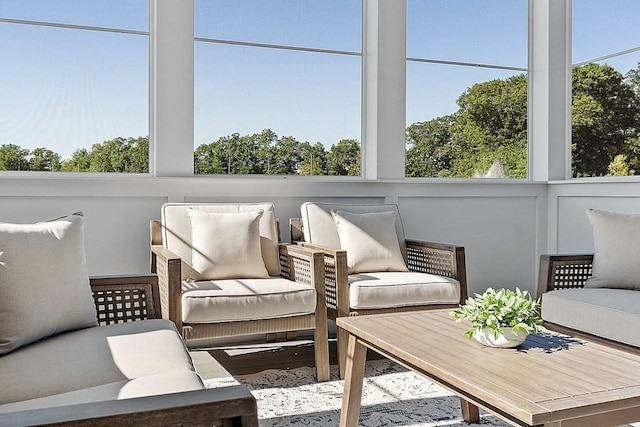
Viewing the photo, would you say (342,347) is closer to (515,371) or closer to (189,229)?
(189,229)

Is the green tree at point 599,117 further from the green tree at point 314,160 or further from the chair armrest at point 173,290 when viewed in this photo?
the chair armrest at point 173,290

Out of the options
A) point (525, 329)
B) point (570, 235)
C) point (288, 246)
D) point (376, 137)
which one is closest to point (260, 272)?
point (288, 246)

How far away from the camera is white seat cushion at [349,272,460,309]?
3037mm

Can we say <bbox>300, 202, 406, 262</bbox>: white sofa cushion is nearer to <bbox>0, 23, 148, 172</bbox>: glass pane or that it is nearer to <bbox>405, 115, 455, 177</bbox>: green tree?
<bbox>405, 115, 455, 177</bbox>: green tree

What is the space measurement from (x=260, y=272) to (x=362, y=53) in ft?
6.01

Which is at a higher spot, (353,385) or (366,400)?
(353,385)

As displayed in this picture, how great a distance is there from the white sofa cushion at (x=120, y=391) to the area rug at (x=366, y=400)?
0.96 m

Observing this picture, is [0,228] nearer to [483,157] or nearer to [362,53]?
[362,53]

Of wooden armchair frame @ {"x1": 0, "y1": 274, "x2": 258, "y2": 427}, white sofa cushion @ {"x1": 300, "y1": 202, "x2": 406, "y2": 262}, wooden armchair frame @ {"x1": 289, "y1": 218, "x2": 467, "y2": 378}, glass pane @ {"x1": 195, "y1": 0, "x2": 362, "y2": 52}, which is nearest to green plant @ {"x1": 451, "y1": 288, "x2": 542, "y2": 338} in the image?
wooden armchair frame @ {"x1": 0, "y1": 274, "x2": 258, "y2": 427}

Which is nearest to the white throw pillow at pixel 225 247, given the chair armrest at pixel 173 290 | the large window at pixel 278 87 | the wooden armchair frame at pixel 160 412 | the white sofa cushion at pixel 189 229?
the white sofa cushion at pixel 189 229

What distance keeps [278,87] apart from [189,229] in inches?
47.7

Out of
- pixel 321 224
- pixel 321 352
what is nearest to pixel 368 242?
pixel 321 224

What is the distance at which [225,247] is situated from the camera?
10.4 ft

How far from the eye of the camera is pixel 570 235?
437 cm
